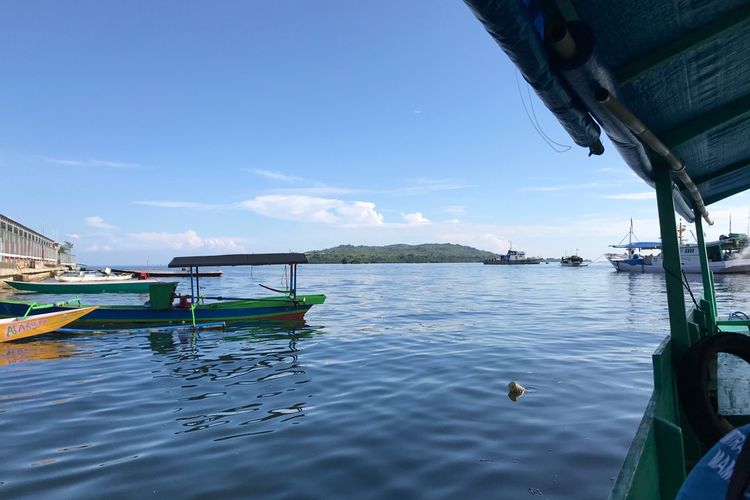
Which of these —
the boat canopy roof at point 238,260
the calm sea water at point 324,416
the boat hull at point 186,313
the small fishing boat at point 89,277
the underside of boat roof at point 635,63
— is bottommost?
the calm sea water at point 324,416

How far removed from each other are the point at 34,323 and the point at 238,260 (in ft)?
24.6

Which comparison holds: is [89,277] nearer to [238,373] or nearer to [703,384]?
[238,373]

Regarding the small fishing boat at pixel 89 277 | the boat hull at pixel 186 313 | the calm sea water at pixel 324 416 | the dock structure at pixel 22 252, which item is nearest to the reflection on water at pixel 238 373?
the calm sea water at pixel 324 416

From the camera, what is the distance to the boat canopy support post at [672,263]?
5184 mm

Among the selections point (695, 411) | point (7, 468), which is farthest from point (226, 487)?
point (695, 411)

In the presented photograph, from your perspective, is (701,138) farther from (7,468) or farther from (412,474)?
(7,468)

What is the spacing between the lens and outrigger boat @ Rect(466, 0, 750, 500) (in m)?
2.51

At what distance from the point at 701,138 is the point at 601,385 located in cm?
589

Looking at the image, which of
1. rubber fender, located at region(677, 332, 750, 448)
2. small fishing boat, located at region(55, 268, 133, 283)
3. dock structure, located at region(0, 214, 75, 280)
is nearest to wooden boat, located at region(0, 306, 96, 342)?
rubber fender, located at region(677, 332, 750, 448)

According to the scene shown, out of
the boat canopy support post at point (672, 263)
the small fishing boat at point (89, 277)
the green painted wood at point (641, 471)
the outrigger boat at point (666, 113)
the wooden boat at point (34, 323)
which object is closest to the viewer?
the green painted wood at point (641, 471)

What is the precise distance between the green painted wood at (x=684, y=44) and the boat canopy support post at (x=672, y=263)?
1.68 metres

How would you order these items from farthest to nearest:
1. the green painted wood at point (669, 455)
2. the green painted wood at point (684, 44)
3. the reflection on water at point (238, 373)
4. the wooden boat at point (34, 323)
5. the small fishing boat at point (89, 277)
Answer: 1. the small fishing boat at point (89, 277)
2. the wooden boat at point (34, 323)
3. the reflection on water at point (238, 373)
4. the green painted wood at point (684, 44)
5. the green painted wood at point (669, 455)

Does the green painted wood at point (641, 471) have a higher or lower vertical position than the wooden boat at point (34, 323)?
higher

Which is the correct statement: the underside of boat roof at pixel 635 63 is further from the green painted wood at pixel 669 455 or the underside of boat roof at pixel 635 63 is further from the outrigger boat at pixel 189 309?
the outrigger boat at pixel 189 309
